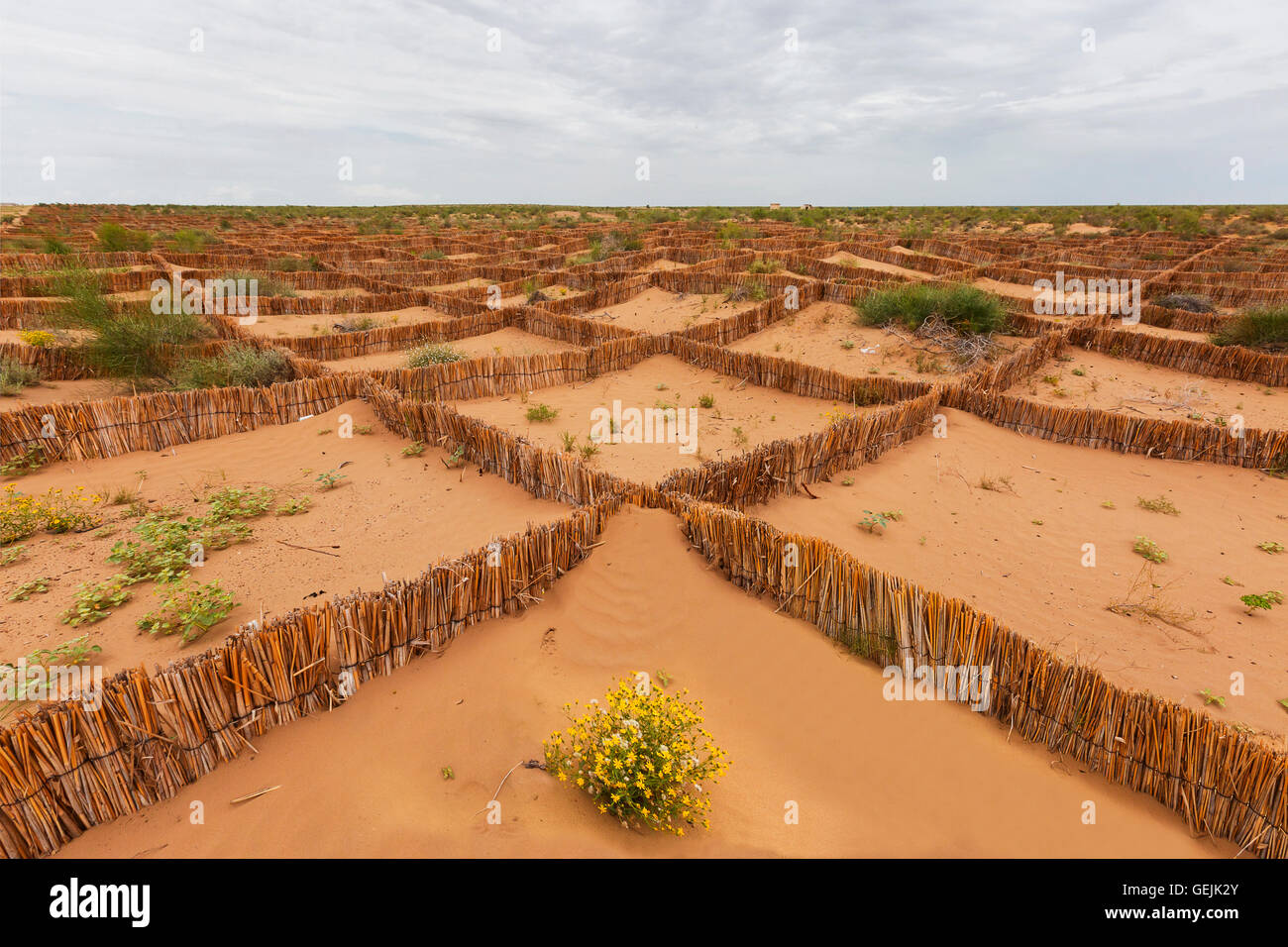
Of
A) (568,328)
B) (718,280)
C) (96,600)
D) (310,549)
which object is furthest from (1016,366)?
(96,600)

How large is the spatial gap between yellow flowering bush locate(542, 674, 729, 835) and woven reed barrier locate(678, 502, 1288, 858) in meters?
1.43

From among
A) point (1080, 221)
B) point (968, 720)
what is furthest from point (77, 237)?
point (1080, 221)

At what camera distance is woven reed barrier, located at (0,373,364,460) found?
6348mm

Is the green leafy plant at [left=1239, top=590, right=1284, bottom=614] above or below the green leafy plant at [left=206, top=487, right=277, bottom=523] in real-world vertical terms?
below

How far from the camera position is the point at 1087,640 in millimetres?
4234

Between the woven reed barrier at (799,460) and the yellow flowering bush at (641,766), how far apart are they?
7.82ft

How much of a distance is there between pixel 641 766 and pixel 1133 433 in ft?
25.4

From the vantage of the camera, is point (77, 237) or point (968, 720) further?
point (77, 237)

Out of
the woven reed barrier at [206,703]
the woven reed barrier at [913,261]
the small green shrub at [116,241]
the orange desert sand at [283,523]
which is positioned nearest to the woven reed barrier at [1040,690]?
the woven reed barrier at [206,703]

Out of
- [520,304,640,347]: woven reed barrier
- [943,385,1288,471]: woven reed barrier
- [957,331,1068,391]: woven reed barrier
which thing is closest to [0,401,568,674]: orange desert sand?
[520,304,640,347]: woven reed barrier

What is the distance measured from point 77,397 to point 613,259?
1489 cm

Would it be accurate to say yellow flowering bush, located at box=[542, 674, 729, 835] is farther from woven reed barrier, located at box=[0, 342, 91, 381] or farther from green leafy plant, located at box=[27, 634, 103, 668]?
woven reed barrier, located at box=[0, 342, 91, 381]

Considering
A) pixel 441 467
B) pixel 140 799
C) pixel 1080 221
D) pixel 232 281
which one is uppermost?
pixel 1080 221
